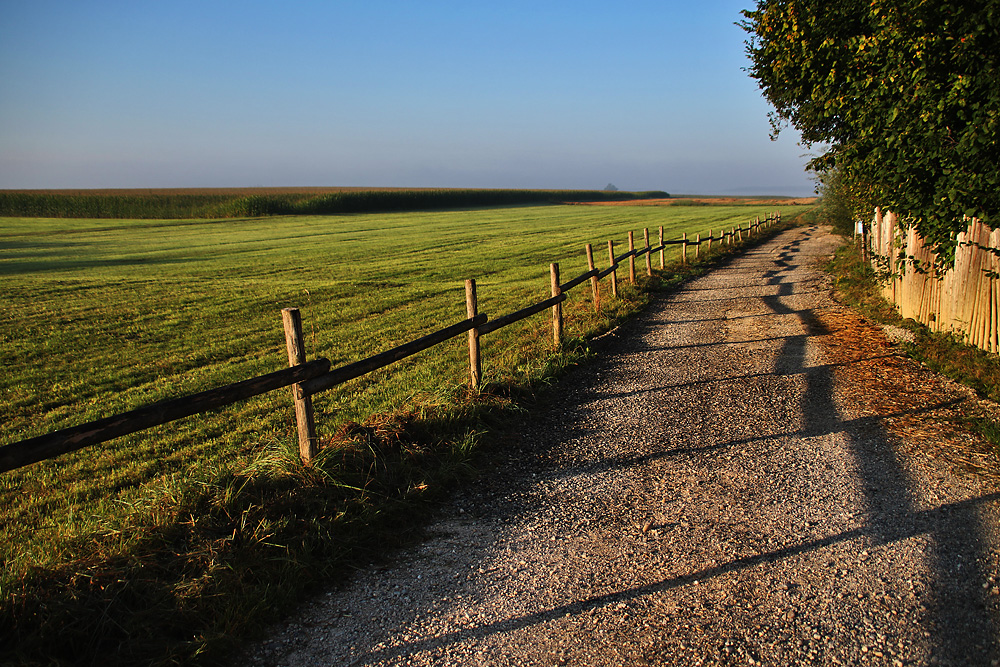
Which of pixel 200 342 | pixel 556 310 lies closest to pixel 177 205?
pixel 200 342

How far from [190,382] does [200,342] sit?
3078 mm

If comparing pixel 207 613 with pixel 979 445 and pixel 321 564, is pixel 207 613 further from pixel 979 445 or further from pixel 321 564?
pixel 979 445

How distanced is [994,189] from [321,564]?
Answer: 7.46 m

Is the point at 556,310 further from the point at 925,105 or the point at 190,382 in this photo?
the point at 190,382

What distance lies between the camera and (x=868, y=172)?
8.47m

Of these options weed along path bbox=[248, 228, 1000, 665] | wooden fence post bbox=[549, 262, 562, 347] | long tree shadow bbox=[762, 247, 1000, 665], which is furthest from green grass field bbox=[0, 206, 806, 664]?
long tree shadow bbox=[762, 247, 1000, 665]

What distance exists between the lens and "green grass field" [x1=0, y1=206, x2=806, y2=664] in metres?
3.51

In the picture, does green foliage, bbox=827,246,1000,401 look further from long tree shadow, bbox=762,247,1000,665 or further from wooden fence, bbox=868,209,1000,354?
long tree shadow, bbox=762,247,1000,665

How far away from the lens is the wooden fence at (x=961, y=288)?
7480mm

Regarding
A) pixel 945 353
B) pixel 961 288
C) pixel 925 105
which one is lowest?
pixel 945 353

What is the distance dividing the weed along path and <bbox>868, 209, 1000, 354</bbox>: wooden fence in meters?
1.35

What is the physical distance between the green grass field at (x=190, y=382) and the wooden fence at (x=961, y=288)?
4.93 meters

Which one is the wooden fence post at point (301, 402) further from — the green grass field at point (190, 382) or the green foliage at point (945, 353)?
the green foliage at point (945, 353)

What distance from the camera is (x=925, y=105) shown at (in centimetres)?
670
